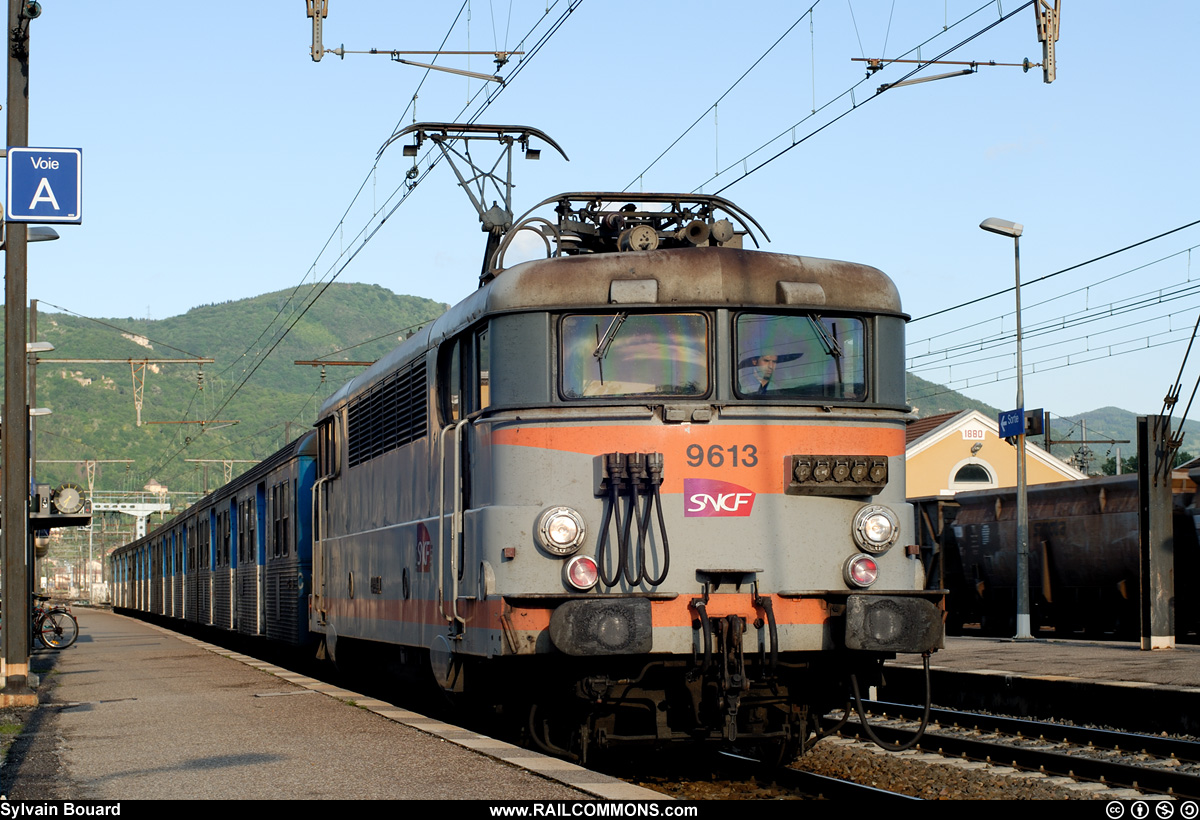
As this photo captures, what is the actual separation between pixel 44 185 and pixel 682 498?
24.9ft

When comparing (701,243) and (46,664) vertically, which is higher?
(701,243)

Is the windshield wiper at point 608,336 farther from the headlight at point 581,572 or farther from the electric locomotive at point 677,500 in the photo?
the headlight at point 581,572

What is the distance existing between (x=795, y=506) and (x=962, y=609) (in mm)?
19516

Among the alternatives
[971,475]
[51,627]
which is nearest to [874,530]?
[51,627]

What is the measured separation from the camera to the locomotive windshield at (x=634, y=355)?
868cm

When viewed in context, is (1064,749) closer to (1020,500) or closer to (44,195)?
(44,195)

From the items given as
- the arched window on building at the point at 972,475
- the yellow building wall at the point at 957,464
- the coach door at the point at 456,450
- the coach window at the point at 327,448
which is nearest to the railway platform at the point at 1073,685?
the coach window at the point at 327,448

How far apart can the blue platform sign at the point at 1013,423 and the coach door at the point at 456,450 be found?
16.5m

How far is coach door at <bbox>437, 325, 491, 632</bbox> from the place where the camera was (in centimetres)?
916

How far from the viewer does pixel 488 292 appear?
8984mm

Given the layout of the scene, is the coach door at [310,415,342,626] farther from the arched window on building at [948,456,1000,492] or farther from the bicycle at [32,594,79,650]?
the arched window on building at [948,456,1000,492]

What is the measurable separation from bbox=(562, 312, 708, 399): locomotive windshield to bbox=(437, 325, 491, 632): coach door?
610 mm

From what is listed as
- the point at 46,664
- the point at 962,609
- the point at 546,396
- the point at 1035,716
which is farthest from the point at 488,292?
the point at 962,609

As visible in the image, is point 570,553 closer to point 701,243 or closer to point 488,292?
point 488,292
